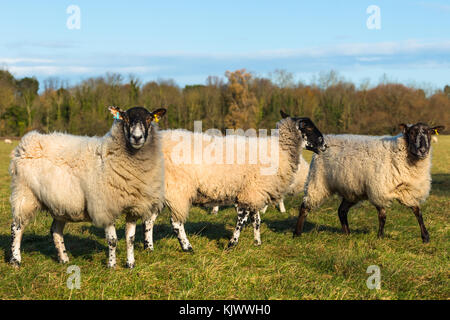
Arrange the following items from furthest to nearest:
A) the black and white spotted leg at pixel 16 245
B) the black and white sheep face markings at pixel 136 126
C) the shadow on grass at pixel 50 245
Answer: the shadow on grass at pixel 50 245 → the black and white spotted leg at pixel 16 245 → the black and white sheep face markings at pixel 136 126

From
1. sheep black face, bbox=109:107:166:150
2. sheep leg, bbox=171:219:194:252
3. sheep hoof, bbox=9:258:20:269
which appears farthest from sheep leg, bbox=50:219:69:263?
sheep black face, bbox=109:107:166:150

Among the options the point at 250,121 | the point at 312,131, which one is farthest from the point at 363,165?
the point at 250,121

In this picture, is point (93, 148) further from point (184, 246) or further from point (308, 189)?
point (308, 189)

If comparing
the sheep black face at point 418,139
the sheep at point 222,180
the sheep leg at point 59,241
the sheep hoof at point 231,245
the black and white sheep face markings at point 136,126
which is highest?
the black and white sheep face markings at point 136,126

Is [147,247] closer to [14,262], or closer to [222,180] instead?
[222,180]

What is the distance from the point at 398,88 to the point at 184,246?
240ft

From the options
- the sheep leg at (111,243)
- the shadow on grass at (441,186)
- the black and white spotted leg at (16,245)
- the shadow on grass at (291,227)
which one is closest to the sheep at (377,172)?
the shadow on grass at (291,227)

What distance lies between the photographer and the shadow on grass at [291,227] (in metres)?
8.49

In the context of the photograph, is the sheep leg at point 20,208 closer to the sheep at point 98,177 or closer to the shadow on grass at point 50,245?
the sheep at point 98,177

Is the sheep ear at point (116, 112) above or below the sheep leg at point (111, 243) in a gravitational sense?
above

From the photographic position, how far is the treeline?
56344mm

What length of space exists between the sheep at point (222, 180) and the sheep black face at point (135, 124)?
1.46 metres

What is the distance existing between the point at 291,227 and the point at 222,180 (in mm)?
2514
